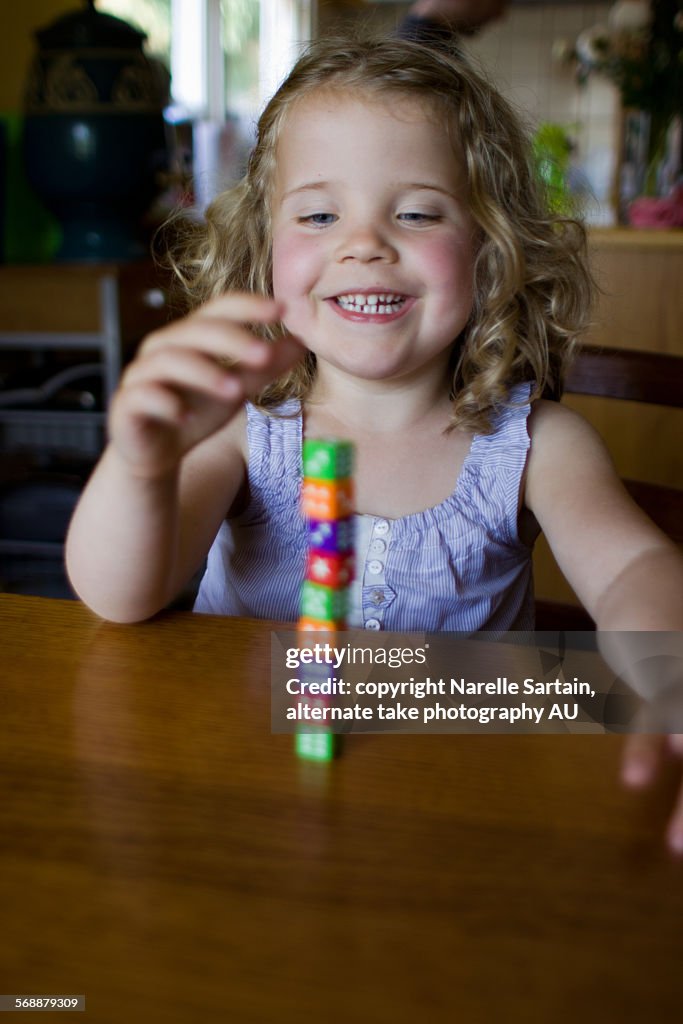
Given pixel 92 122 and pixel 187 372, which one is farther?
pixel 92 122

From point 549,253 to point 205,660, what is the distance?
0.75m

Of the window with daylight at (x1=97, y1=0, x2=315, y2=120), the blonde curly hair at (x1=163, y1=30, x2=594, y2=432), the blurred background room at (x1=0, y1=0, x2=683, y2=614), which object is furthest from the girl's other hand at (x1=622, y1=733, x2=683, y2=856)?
the window with daylight at (x1=97, y1=0, x2=315, y2=120)

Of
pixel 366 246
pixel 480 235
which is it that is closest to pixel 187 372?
pixel 366 246

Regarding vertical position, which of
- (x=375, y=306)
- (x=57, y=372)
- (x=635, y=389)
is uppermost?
(x=375, y=306)

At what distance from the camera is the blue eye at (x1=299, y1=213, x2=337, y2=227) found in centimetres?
95

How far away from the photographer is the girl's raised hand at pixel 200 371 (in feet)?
1.73

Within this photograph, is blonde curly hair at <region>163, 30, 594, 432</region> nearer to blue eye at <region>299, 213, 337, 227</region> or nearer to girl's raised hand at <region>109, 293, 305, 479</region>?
blue eye at <region>299, 213, 337, 227</region>

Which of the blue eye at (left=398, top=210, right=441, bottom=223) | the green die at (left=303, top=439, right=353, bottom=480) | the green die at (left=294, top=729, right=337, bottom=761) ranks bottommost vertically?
the green die at (left=294, top=729, right=337, bottom=761)

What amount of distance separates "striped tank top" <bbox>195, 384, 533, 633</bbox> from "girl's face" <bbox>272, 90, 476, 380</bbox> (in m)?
0.12

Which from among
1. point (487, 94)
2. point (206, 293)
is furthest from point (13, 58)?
point (487, 94)

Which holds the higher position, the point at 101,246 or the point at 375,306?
the point at 375,306

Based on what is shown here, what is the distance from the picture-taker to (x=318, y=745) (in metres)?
0.50

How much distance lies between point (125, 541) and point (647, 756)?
372 mm

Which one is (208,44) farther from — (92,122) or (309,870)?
(309,870)
